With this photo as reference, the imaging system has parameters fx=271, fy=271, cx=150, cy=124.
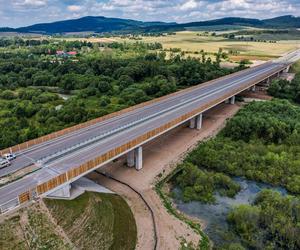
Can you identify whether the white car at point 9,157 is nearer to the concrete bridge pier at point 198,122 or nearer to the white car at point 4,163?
the white car at point 4,163

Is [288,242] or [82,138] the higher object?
[82,138]

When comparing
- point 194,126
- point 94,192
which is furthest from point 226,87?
point 94,192

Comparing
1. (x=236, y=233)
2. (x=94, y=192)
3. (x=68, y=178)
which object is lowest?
(x=236, y=233)

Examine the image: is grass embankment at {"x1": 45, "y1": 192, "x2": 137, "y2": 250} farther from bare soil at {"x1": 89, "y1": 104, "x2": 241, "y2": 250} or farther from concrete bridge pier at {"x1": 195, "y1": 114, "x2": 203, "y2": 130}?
concrete bridge pier at {"x1": 195, "y1": 114, "x2": 203, "y2": 130}

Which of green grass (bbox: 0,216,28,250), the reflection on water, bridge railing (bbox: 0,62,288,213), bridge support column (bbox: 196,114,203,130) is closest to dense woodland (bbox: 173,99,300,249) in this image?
the reflection on water

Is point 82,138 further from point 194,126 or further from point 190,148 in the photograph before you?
point 194,126

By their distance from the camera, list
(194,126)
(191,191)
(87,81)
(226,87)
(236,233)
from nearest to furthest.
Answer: (236,233), (191,191), (194,126), (226,87), (87,81)

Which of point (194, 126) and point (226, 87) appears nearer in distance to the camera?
point (194, 126)

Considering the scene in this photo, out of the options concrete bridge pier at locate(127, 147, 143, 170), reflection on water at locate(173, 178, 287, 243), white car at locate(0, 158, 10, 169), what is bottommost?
reflection on water at locate(173, 178, 287, 243)
